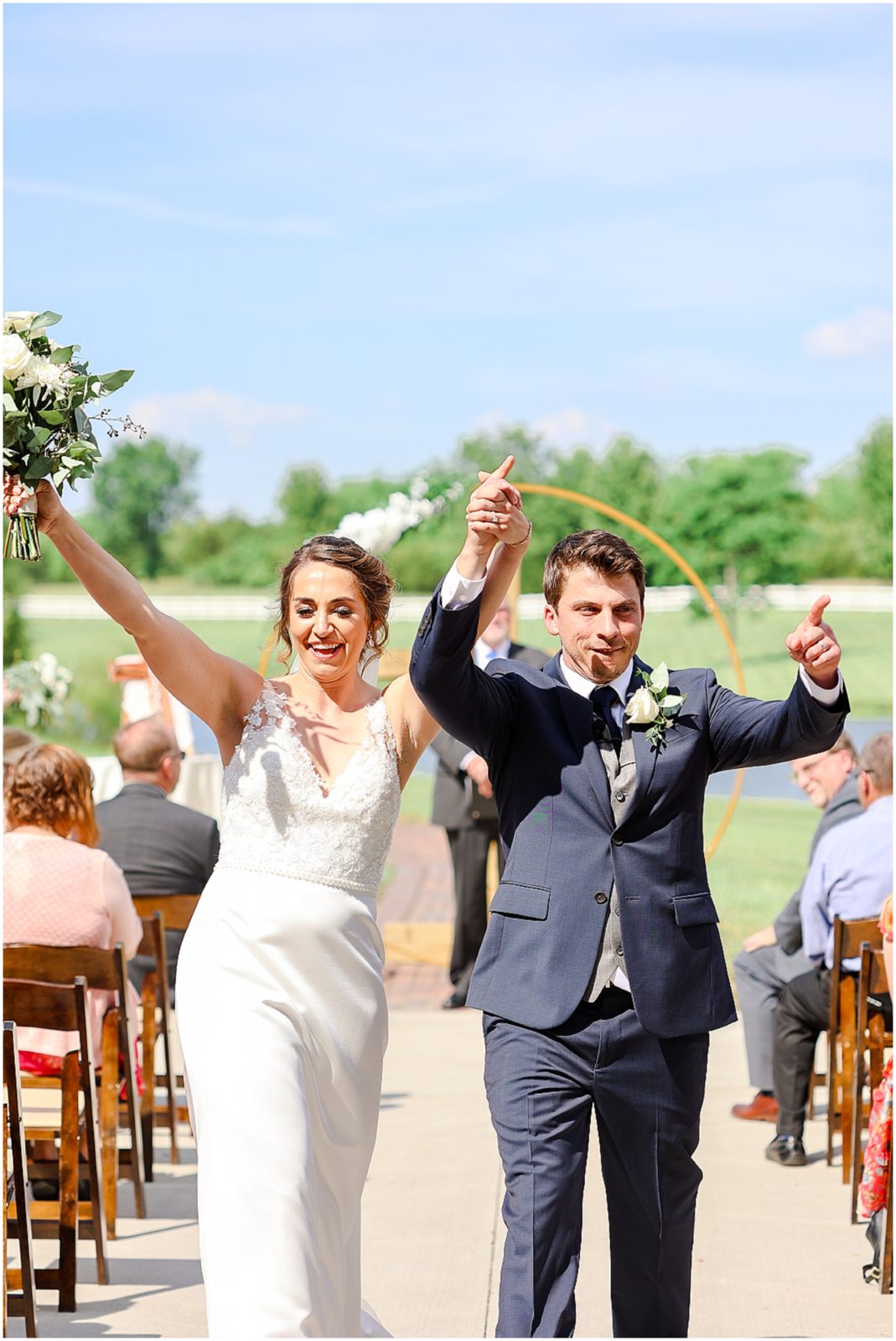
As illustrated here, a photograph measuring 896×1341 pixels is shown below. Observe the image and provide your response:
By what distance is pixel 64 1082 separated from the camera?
5336 millimetres

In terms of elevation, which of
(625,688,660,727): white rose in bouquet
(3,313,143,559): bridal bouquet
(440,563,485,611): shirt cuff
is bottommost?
(625,688,660,727): white rose in bouquet

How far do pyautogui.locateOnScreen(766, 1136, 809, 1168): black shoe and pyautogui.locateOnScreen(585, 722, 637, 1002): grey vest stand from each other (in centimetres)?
364

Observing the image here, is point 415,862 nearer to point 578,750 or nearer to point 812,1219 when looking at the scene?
point 812,1219

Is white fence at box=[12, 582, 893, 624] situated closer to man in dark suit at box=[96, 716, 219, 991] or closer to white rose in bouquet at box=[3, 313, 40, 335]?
man in dark suit at box=[96, 716, 219, 991]

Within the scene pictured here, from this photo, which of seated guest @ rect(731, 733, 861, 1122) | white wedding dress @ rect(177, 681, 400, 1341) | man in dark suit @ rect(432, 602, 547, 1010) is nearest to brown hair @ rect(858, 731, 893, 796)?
seated guest @ rect(731, 733, 861, 1122)

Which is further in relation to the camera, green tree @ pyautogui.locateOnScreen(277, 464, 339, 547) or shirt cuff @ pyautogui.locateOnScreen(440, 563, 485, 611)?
green tree @ pyautogui.locateOnScreen(277, 464, 339, 547)

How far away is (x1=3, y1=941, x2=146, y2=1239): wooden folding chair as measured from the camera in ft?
19.0

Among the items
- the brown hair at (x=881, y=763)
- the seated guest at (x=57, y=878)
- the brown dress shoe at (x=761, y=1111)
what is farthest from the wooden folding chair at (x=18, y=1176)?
the brown dress shoe at (x=761, y=1111)

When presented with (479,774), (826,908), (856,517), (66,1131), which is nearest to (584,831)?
(66,1131)

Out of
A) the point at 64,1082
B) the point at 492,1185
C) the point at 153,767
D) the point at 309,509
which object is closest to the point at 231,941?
the point at 64,1082

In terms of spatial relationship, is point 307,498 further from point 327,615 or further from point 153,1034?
point 327,615

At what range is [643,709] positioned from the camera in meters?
3.86

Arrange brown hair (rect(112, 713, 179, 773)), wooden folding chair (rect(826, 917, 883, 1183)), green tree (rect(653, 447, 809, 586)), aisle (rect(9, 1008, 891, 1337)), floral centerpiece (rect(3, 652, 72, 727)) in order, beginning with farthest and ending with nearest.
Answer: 1. green tree (rect(653, 447, 809, 586))
2. floral centerpiece (rect(3, 652, 72, 727))
3. brown hair (rect(112, 713, 179, 773))
4. wooden folding chair (rect(826, 917, 883, 1183))
5. aisle (rect(9, 1008, 891, 1337))

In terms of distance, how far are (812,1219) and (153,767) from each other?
3.45 meters
